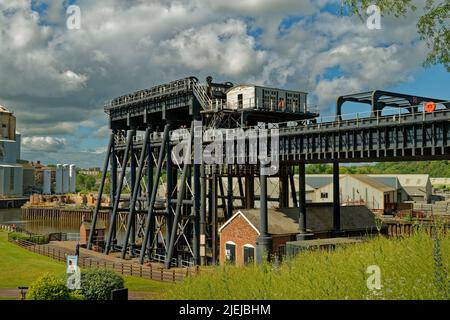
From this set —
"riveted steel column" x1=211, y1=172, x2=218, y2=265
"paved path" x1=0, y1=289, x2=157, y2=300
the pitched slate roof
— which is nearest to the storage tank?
"riveted steel column" x1=211, y1=172, x2=218, y2=265

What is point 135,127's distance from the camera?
54.1m

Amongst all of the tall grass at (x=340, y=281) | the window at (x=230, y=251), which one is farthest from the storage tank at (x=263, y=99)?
the tall grass at (x=340, y=281)

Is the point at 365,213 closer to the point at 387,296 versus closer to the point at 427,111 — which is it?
the point at 427,111

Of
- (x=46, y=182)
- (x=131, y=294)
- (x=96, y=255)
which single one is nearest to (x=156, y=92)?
(x=96, y=255)

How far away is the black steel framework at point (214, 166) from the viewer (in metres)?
29.7

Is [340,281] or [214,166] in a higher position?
[214,166]

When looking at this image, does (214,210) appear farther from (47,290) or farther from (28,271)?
(47,290)

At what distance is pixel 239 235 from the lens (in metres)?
38.2

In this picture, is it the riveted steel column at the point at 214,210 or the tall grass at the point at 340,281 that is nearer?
the tall grass at the point at 340,281

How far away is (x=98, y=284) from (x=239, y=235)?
16.8m

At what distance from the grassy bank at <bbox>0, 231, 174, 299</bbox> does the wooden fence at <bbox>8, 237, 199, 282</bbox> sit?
0.78m

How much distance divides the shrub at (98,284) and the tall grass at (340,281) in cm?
872

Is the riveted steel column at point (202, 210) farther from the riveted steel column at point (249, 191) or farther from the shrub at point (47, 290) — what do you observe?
the shrub at point (47, 290)

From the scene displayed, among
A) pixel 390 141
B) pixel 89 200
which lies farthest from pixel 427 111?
pixel 89 200
